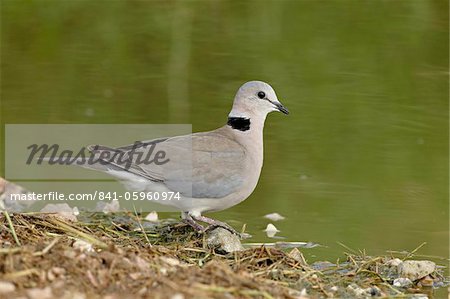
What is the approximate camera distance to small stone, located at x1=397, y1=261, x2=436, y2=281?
6.81 m

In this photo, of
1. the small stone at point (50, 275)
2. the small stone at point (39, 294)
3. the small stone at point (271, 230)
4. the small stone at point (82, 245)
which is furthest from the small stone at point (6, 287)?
the small stone at point (271, 230)

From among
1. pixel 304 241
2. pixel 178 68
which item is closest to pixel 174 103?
pixel 178 68

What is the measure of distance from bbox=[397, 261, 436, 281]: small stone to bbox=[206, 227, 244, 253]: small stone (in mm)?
1031

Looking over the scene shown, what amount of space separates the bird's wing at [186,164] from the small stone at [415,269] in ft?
4.45

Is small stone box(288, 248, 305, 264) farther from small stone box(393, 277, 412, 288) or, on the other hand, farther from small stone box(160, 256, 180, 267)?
small stone box(160, 256, 180, 267)

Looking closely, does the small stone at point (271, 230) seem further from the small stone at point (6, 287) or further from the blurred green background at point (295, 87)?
the small stone at point (6, 287)

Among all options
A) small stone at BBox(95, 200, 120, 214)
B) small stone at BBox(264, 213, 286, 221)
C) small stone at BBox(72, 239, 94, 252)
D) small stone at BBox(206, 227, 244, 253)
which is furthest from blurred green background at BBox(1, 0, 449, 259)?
small stone at BBox(72, 239, 94, 252)

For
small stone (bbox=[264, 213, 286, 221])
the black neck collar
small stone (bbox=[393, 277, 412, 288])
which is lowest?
small stone (bbox=[393, 277, 412, 288])

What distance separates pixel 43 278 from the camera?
5.23 meters

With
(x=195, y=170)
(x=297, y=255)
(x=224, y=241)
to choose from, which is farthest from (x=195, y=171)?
(x=297, y=255)

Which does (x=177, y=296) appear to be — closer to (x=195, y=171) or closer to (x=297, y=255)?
(x=297, y=255)

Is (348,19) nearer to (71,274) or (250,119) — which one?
(250,119)

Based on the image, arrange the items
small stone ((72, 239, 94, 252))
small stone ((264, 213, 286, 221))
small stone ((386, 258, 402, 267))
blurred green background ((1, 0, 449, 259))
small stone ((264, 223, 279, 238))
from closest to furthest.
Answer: small stone ((72, 239, 94, 252)), small stone ((386, 258, 402, 267)), small stone ((264, 223, 279, 238)), small stone ((264, 213, 286, 221)), blurred green background ((1, 0, 449, 259))

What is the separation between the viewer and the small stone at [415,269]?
22.4 ft
